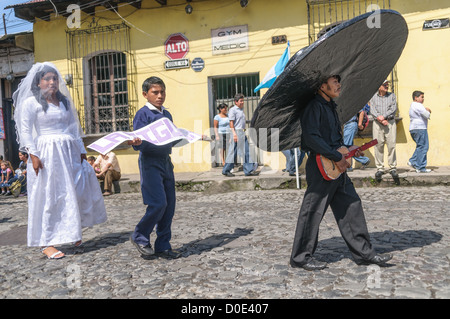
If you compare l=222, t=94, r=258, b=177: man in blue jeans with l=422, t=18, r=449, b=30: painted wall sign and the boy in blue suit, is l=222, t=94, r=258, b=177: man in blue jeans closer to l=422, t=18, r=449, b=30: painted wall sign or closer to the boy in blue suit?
l=422, t=18, r=449, b=30: painted wall sign

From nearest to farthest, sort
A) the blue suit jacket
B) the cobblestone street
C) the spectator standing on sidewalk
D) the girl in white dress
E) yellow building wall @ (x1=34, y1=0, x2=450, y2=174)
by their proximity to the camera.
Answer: the cobblestone street, the blue suit jacket, the girl in white dress, the spectator standing on sidewalk, yellow building wall @ (x1=34, y1=0, x2=450, y2=174)

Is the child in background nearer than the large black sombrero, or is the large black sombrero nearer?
the large black sombrero

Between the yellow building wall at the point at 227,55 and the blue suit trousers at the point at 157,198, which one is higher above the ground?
the yellow building wall at the point at 227,55

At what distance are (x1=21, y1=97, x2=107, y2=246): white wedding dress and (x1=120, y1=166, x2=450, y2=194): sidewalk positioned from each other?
5067 mm

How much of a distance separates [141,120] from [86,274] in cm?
150

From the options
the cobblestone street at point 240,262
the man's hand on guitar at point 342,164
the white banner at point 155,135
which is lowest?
the cobblestone street at point 240,262

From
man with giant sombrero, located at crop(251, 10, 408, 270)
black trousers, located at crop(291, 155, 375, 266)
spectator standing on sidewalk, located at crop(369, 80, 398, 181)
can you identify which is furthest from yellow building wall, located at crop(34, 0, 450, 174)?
black trousers, located at crop(291, 155, 375, 266)

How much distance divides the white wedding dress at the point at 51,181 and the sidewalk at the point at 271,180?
199 inches

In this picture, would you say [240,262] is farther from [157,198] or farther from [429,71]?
[429,71]

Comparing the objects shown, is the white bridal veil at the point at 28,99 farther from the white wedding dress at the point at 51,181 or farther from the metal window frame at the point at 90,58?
the metal window frame at the point at 90,58

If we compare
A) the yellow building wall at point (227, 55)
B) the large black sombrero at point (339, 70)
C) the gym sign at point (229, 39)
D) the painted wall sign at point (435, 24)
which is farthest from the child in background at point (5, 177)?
the painted wall sign at point (435, 24)

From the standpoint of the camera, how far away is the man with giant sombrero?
11.6 ft

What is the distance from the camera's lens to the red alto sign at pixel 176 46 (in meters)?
11.9

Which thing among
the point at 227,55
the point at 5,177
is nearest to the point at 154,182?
the point at 227,55
